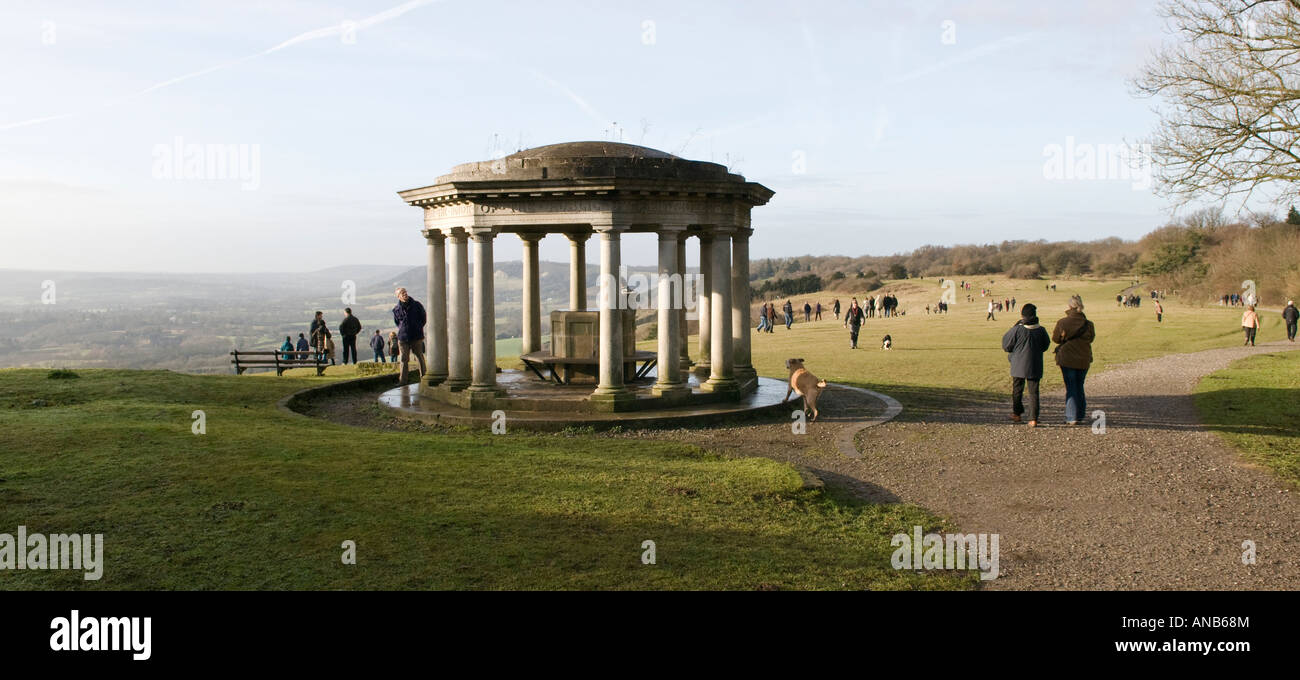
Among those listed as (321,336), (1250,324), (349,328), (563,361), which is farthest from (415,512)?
(1250,324)

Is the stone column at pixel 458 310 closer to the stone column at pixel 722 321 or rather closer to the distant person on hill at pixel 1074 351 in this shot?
the stone column at pixel 722 321

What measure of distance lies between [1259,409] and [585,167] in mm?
13579

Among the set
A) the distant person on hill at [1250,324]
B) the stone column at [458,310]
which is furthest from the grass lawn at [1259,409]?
the stone column at [458,310]

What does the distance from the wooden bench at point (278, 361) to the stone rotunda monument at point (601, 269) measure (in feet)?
24.9

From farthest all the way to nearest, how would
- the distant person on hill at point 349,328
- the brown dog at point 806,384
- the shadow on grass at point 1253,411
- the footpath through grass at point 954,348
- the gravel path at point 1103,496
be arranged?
the distant person on hill at point 349,328
the footpath through grass at point 954,348
the brown dog at point 806,384
the shadow on grass at point 1253,411
the gravel path at point 1103,496

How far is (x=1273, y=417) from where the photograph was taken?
51.4 ft

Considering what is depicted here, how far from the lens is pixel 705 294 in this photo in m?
19.5

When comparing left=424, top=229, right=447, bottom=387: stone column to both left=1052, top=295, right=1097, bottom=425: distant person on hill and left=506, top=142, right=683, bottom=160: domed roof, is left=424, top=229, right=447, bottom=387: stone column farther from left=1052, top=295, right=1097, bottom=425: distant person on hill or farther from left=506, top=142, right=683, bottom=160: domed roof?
left=1052, top=295, right=1097, bottom=425: distant person on hill

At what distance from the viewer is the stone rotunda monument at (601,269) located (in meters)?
15.2

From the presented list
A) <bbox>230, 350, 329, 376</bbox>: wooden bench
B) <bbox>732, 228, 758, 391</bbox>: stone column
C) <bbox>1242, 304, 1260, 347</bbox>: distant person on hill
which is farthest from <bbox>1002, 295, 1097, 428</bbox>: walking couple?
<bbox>1242, 304, 1260, 347</bbox>: distant person on hill

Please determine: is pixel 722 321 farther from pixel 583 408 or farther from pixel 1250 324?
pixel 1250 324

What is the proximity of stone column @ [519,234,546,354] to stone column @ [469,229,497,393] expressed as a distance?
16.2 feet
